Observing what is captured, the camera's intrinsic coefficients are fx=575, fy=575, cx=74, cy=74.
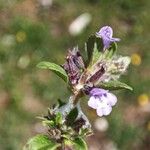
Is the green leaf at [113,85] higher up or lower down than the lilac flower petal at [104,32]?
lower down

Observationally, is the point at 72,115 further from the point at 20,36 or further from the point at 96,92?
the point at 20,36

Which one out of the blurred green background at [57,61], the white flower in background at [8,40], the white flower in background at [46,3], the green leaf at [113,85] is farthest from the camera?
the white flower in background at [46,3]

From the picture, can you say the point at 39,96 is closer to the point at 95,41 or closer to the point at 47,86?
the point at 47,86

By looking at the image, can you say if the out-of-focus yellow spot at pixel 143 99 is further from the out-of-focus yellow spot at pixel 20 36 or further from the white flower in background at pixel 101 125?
the out-of-focus yellow spot at pixel 20 36

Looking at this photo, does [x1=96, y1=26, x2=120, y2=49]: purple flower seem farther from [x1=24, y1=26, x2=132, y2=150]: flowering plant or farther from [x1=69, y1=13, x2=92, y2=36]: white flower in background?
[x1=69, y1=13, x2=92, y2=36]: white flower in background

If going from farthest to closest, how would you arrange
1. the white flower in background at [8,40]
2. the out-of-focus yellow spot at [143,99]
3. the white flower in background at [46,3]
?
the white flower in background at [46,3], the white flower in background at [8,40], the out-of-focus yellow spot at [143,99]

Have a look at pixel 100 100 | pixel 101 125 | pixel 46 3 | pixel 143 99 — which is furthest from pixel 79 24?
A: pixel 100 100

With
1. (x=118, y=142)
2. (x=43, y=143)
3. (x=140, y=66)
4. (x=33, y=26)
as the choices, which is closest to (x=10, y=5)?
(x=33, y=26)

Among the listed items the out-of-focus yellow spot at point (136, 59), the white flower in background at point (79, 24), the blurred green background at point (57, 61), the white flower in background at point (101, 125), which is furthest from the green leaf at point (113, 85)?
the white flower in background at point (79, 24)
